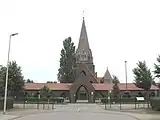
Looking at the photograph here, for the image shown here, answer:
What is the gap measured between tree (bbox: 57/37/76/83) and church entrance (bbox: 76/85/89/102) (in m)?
10.8

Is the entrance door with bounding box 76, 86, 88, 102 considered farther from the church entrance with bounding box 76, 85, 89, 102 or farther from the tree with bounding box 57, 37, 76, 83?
the tree with bounding box 57, 37, 76, 83

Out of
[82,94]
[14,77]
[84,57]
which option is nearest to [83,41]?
[84,57]

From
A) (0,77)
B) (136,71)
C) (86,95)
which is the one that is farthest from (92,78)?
(0,77)

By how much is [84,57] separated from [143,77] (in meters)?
45.0

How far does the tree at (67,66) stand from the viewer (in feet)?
329

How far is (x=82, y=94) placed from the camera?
91188mm

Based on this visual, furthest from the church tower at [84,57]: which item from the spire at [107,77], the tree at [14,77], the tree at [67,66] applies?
the tree at [14,77]

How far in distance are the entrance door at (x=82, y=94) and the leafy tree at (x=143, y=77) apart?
31.1 metres

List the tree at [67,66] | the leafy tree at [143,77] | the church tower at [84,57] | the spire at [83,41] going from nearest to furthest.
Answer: the leafy tree at [143,77], the tree at [67,66], the church tower at [84,57], the spire at [83,41]

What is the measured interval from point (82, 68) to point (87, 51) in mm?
6356

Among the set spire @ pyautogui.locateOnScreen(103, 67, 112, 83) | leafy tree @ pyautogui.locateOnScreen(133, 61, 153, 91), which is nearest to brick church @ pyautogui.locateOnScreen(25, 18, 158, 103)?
spire @ pyautogui.locateOnScreen(103, 67, 112, 83)

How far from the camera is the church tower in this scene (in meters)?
101

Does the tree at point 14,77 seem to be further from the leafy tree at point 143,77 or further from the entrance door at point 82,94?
the entrance door at point 82,94

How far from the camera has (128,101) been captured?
2702 inches
